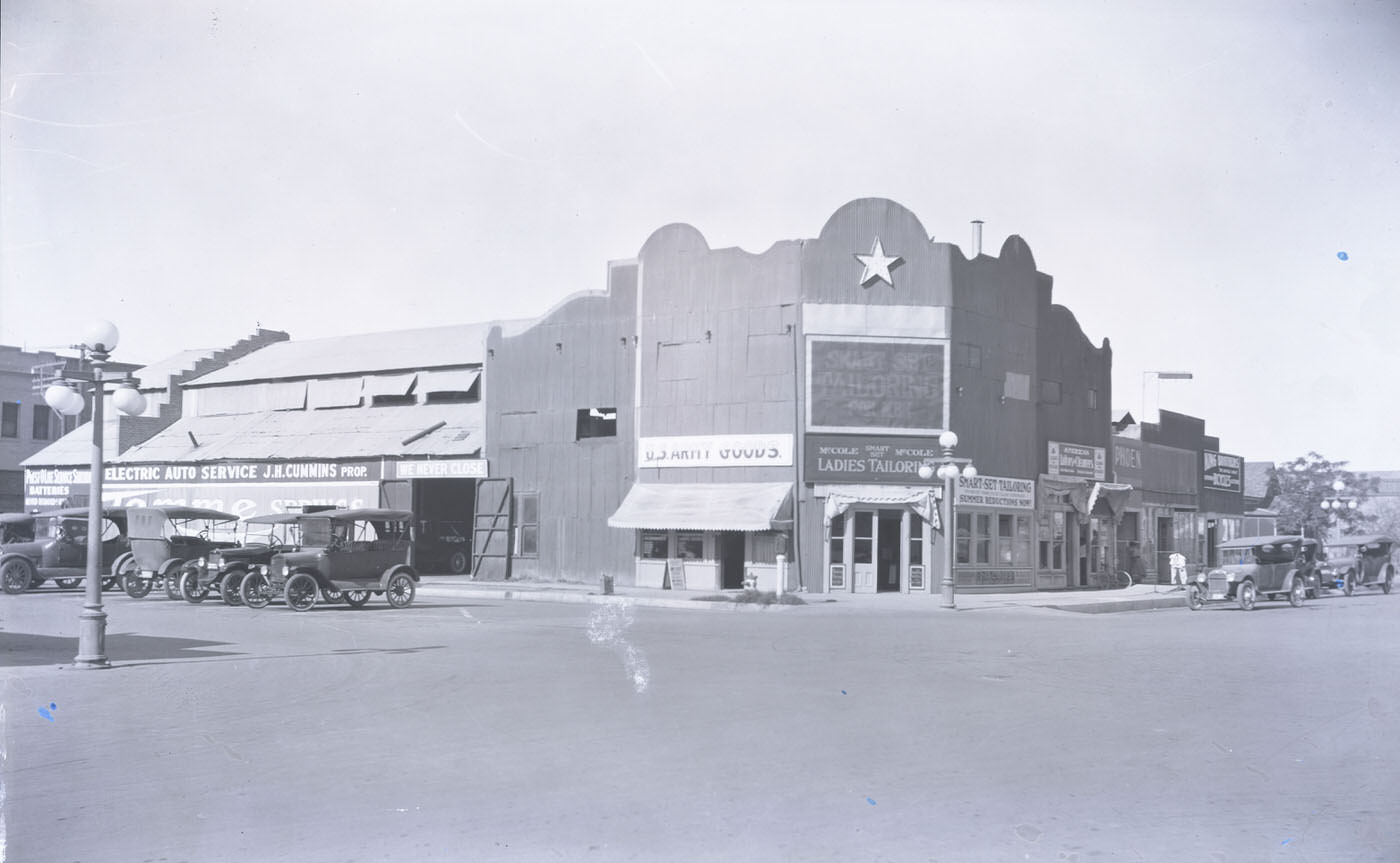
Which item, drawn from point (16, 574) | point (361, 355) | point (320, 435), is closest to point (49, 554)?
point (16, 574)

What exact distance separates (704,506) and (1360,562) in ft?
70.6

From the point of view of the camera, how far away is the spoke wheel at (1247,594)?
29875 millimetres

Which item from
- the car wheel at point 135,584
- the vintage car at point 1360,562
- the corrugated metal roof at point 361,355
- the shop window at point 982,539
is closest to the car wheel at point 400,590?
the car wheel at point 135,584

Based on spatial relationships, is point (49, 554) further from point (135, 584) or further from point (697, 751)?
point (697, 751)

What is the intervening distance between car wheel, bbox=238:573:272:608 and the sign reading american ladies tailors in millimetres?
12876

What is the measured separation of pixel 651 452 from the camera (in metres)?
A: 36.1

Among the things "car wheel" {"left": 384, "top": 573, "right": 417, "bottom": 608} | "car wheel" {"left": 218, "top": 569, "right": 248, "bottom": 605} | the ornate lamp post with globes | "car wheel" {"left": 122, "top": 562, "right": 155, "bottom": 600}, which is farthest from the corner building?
the ornate lamp post with globes

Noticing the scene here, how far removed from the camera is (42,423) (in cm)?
6166

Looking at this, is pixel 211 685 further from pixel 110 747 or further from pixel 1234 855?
pixel 1234 855

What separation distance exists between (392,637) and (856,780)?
12.3 m

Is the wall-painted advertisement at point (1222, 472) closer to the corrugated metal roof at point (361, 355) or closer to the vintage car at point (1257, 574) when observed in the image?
the vintage car at point (1257, 574)

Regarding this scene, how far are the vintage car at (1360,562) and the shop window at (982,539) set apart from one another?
10.8 m

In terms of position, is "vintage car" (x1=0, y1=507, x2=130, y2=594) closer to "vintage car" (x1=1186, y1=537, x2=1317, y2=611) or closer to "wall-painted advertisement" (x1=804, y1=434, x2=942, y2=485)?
"wall-painted advertisement" (x1=804, y1=434, x2=942, y2=485)

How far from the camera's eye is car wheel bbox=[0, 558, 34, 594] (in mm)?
30875
